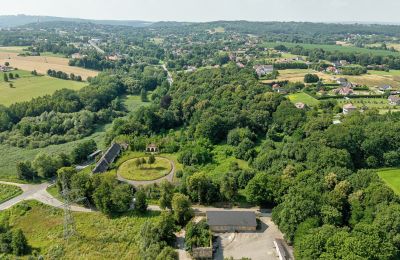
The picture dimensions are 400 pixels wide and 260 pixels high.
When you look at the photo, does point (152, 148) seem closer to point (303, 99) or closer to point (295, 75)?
point (303, 99)

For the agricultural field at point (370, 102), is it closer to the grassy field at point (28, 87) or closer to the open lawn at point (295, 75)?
the open lawn at point (295, 75)

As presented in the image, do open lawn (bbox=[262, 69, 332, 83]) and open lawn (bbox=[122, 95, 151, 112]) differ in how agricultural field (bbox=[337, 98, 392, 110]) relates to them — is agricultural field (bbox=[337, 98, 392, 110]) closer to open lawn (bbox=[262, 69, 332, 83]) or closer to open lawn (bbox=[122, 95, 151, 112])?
open lawn (bbox=[262, 69, 332, 83])

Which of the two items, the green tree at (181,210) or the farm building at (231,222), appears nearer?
the farm building at (231,222)

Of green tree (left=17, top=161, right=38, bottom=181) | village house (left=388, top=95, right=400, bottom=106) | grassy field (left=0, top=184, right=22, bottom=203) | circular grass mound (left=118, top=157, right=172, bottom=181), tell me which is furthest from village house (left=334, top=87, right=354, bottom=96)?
grassy field (left=0, top=184, right=22, bottom=203)

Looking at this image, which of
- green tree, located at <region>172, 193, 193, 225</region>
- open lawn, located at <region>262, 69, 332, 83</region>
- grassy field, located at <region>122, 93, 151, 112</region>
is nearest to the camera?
green tree, located at <region>172, 193, 193, 225</region>

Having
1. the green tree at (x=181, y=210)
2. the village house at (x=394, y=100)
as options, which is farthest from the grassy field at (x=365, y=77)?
the green tree at (x=181, y=210)

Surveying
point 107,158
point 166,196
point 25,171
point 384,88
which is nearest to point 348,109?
point 384,88
